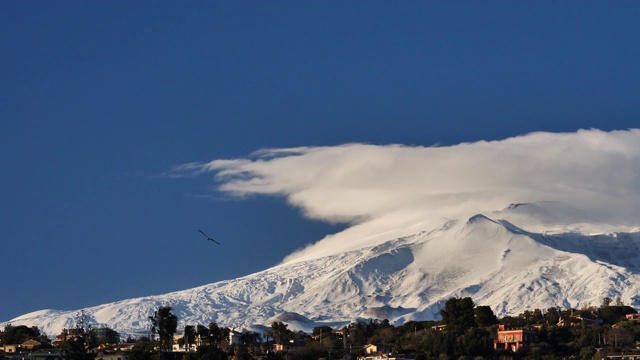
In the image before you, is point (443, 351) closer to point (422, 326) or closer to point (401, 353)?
point (401, 353)

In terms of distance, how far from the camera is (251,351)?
152625mm

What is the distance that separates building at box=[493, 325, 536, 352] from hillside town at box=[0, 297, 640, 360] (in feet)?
0.32

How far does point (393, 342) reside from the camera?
169 meters

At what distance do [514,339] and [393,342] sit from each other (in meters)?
16.9

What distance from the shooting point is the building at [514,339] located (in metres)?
155

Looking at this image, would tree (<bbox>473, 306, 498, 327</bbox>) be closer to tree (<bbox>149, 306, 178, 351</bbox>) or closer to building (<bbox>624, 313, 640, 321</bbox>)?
building (<bbox>624, 313, 640, 321</bbox>)

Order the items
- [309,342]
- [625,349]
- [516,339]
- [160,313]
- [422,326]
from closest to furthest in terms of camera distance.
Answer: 1. [160,313]
2. [625,349]
3. [516,339]
4. [309,342]
5. [422,326]

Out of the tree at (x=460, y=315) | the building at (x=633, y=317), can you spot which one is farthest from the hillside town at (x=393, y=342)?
the building at (x=633, y=317)

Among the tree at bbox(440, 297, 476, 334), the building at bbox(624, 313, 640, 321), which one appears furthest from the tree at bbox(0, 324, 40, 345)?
the building at bbox(624, 313, 640, 321)

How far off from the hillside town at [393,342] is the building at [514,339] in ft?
0.32

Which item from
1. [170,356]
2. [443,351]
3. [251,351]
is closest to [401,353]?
[443,351]

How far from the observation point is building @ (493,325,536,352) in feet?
509

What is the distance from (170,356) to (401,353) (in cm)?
2639

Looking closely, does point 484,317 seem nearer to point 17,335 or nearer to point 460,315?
point 460,315
